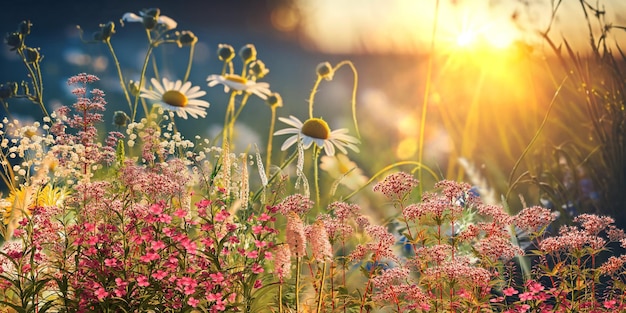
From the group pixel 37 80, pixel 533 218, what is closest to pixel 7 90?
pixel 37 80

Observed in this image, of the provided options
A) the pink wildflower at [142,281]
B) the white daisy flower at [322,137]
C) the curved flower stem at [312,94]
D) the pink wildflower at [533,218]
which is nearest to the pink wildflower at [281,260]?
the pink wildflower at [142,281]

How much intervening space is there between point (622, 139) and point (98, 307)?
2.75m

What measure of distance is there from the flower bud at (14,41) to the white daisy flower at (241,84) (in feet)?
2.62

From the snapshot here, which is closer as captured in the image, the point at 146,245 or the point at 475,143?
the point at 146,245

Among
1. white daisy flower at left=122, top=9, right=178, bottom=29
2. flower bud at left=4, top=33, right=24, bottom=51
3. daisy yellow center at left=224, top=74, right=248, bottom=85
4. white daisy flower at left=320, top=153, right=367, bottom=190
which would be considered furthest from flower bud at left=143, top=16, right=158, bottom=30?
white daisy flower at left=320, top=153, right=367, bottom=190

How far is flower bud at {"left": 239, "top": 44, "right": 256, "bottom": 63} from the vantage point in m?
3.71

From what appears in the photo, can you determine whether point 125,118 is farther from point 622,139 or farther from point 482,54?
point 622,139

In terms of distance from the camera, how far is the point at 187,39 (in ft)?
12.2

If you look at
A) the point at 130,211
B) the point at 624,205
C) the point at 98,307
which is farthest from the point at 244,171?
the point at 624,205

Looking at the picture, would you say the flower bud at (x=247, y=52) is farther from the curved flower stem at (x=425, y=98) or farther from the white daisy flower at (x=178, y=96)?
the curved flower stem at (x=425, y=98)

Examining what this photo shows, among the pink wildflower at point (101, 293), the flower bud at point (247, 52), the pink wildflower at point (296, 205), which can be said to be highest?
the flower bud at point (247, 52)

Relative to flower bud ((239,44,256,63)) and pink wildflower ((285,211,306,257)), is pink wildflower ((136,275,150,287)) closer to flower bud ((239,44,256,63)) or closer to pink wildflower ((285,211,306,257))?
pink wildflower ((285,211,306,257))

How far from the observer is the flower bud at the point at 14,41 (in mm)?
3367

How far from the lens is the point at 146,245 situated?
2.27 metres
